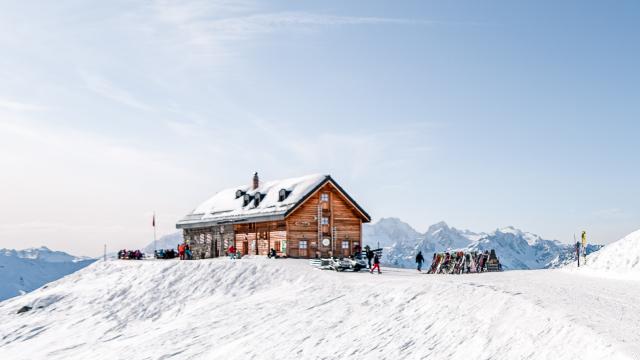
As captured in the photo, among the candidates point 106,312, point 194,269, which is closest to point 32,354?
point 106,312

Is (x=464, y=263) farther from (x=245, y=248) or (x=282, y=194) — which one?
(x=245, y=248)

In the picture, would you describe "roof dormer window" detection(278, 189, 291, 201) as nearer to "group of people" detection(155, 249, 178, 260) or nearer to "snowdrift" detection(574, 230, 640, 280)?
"group of people" detection(155, 249, 178, 260)

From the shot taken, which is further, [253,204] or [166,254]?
[166,254]

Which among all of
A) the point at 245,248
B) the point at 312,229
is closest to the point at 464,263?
the point at 312,229

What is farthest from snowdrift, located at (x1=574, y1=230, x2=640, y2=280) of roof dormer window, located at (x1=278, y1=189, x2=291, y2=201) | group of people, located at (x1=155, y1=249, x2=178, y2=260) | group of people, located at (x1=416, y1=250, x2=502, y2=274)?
group of people, located at (x1=155, y1=249, x2=178, y2=260)

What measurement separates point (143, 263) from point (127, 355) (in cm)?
2225

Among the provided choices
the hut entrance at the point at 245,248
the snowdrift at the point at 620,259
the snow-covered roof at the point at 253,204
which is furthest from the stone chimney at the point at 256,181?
the snowdrift at the point at 620,259

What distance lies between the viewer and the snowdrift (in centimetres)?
3166

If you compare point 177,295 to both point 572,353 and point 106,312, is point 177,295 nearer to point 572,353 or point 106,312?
point 106,312

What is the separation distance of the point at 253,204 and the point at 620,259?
30.8m

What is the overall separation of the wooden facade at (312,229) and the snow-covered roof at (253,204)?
0.52 metres

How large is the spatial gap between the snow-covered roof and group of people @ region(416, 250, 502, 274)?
13319 mm

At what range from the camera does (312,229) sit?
4984 cm

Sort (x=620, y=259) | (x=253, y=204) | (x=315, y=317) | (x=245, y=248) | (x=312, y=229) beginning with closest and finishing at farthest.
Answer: (x=315, y=317) < (x=620, y=259) < (x=312, y=229) < (x=245, y=248) < (x=253, y=204)
